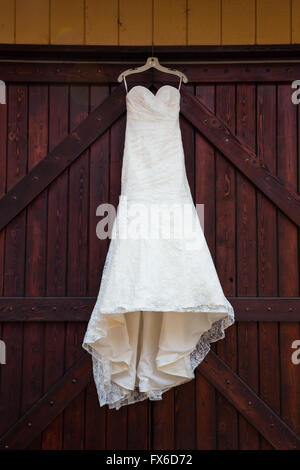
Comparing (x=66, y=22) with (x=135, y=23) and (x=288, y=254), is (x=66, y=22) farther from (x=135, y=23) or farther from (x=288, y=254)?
(x=288, y=254)

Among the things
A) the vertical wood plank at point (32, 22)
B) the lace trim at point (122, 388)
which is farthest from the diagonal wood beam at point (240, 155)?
the vertical wood plank at point (32, 22)

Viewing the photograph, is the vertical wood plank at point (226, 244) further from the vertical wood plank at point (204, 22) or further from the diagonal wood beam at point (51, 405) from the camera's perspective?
the diagonal wood beam at point (51, 405)

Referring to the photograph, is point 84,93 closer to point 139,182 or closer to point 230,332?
point 139,182

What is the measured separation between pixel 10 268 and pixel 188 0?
1.86m

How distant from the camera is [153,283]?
82.6 inches

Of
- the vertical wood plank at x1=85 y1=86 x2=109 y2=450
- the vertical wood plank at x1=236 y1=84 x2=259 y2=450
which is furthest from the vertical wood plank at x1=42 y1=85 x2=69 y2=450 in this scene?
the vertical wood plank at x1=236 y1=84 x2=259 y2=450

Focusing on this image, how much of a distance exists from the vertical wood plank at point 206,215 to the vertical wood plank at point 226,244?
0.10 feet

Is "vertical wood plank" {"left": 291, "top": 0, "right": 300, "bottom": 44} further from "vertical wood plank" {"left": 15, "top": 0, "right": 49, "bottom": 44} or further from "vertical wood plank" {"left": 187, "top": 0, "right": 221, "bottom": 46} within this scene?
"vertical wood plank" {"left": 15, "top": 0, "right": 49, "bottom": 44}

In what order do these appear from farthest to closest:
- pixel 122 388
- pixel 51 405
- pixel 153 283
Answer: pixel 51 405, pixel 122 388, pixel 153 283

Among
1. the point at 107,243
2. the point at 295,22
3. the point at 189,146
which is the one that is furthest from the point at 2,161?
the point at 295,22

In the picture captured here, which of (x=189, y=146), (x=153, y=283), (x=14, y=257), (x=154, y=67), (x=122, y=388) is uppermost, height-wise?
(x=154, y=67)

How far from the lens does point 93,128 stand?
2.55m

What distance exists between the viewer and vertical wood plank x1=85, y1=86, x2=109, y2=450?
98.1 inches

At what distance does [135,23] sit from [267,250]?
1517 mm
